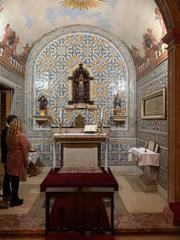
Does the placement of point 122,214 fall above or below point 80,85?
below

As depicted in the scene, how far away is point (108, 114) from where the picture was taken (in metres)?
11.0

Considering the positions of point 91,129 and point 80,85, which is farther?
point 80,85

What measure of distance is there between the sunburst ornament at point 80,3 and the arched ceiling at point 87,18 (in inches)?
1.2

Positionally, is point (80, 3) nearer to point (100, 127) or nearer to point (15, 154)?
point (100, 127)

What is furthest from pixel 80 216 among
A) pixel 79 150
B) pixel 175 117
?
pixel 79 150

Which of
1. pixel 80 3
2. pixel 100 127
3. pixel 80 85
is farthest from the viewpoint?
pixel 80 85

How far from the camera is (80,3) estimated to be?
8836 mm

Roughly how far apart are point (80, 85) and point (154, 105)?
3.21 metres

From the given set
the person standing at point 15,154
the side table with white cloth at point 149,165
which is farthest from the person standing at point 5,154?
the side table with white cloth at point 149,165

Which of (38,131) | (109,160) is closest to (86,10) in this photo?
(38,131)

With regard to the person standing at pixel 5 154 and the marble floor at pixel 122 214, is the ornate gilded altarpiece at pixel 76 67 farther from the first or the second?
the person standing at pixel 5 154

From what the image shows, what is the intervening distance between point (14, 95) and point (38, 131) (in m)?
1.78

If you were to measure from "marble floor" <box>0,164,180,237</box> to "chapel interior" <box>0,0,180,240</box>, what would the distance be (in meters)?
0.02

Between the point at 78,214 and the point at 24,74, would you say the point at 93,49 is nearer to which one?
the point at 24,74
